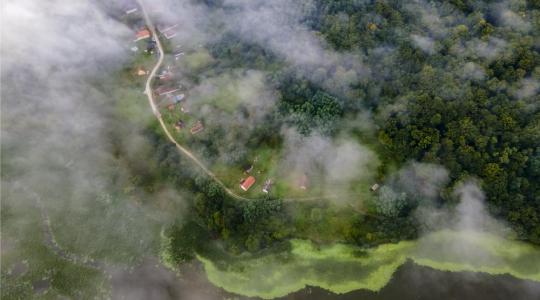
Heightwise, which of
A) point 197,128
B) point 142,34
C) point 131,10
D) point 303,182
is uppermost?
point 131,10

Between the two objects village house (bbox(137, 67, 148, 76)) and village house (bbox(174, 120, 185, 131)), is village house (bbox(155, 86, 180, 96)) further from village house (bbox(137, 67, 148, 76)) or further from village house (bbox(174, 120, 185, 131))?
village house (bbox(174, 120, 185, 131))

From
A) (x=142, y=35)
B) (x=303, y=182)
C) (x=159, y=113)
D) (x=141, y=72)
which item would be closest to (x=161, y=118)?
(x=159, y=113)

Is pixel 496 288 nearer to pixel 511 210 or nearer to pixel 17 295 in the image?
pixel 511 210

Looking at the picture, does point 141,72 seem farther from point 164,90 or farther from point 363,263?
point 363,263

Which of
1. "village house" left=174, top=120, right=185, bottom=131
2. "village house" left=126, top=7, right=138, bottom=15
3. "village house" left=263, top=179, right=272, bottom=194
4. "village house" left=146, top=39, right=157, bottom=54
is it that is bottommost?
"village house" left=263, top=179, right=272, bottom=194

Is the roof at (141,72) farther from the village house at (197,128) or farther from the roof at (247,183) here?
the roof at (247,183)

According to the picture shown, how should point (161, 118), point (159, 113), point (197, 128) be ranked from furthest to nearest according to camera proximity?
point (159, 113), point (161, 118), point (197, 128)

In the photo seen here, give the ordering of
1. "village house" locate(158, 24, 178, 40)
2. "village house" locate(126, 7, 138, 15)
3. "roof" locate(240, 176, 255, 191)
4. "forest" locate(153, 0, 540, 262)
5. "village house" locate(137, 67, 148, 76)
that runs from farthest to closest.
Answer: "village house" locate(126, 7, 138, 15) < "village house" locate(158, 24, 178, 40) < "village house" locate(137, 67, 148, 76) < "roof" locate(240, 176, 255, 191) < "forest" locate(153, 0, 540, 262)

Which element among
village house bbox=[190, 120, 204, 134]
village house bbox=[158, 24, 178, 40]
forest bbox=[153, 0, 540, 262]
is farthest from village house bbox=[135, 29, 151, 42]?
village house bbox=[190, 120, 204, 134]
